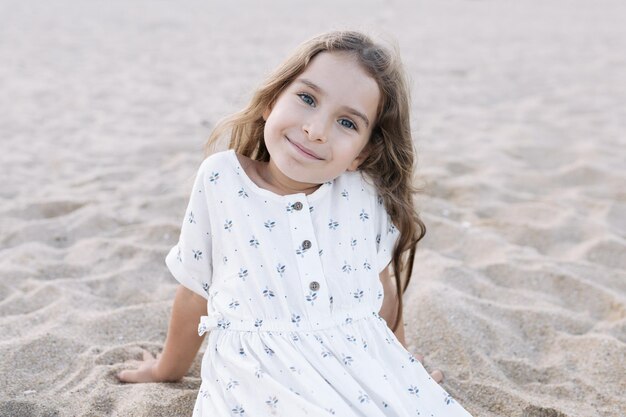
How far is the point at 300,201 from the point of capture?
6.55 feet

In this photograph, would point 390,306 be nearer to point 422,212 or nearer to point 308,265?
point 308,265

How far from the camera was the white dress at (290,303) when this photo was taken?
1.81 meters

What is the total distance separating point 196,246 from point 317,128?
46 centimetres

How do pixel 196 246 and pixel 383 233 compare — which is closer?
pixel 196 246

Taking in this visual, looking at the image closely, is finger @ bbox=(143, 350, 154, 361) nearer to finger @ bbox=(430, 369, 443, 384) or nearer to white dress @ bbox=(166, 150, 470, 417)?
white dress @ bbox=(166, 150, 470, 417)

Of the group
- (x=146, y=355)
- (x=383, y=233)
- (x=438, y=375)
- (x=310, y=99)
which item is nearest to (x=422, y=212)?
(x=438, y=375)

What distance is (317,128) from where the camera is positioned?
191 centimetres

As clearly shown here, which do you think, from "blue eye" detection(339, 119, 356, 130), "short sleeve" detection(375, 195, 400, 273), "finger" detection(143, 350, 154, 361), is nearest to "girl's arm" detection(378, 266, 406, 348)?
"short sleeve" detection(375, 195, 400, 273)

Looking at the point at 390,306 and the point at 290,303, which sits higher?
the point at 290,303

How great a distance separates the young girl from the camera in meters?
1.84

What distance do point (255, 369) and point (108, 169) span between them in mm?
2695

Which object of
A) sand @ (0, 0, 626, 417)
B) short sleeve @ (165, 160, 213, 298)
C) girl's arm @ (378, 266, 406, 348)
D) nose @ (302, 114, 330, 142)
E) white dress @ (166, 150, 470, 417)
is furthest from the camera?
sand @ (0, 0, 626, 417)

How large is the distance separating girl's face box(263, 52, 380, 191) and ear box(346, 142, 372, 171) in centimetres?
13

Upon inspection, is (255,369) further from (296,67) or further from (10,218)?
(10,218)
